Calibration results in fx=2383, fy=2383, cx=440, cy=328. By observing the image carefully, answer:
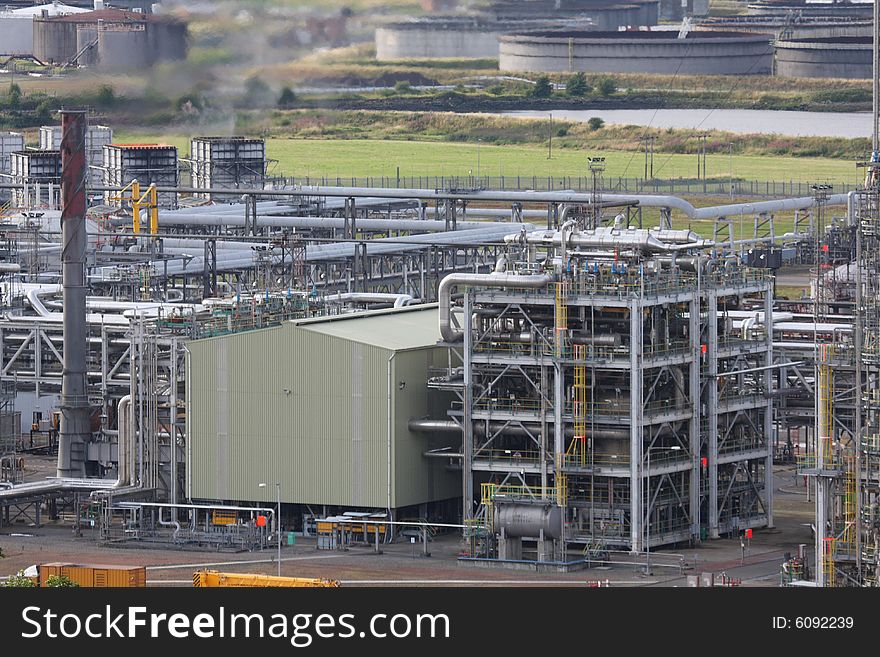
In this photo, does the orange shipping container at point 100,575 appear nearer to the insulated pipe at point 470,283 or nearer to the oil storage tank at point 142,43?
Answer: the insulated pipe at point 470,283

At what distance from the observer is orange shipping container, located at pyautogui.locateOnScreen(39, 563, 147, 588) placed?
5997cm

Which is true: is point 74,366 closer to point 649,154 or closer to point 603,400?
point 603,400

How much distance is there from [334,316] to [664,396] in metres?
11.0

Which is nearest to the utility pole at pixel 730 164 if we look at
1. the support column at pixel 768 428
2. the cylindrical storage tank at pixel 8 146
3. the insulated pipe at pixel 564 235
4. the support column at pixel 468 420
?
the cylindrical storage tank at pixel 8 146

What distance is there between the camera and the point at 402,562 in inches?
2653

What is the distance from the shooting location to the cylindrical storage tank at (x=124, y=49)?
12331 centimetres

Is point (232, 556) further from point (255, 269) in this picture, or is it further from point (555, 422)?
point (255, 269)

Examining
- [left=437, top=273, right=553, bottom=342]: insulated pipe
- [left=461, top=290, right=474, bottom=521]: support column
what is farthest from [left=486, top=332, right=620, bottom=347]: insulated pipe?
[left=437, top=273, right=553, bottom=342]: insulated pipe

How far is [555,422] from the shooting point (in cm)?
6800

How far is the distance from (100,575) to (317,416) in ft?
39.9

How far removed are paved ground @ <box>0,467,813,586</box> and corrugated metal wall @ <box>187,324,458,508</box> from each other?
1964 mm

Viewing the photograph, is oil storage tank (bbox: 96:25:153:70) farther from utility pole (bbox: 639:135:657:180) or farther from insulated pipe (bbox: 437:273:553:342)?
insulated pipe (bbox: 437:273:553:342)

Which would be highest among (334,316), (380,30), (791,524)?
(380,30)
